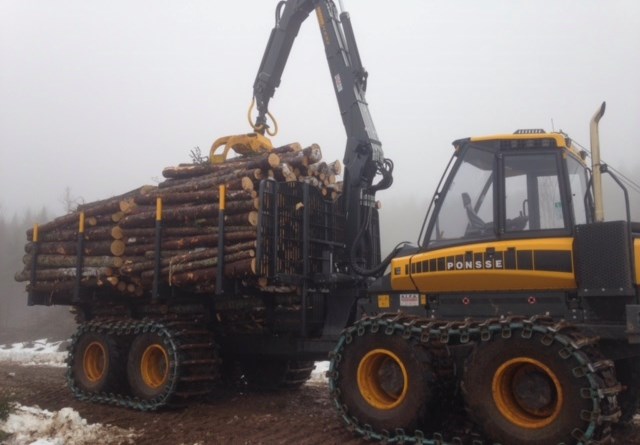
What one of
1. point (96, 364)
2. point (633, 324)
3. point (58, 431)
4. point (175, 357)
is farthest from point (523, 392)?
point (96, 364)

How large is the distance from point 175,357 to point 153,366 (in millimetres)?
954

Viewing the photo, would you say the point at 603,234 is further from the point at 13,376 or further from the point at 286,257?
the point at 13,376

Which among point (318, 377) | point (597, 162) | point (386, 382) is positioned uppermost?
point (597, 162)

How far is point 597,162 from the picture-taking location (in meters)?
6.12

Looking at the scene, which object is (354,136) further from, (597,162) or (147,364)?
(147,364)

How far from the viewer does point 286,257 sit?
912 cm

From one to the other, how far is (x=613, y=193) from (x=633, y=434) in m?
2.78

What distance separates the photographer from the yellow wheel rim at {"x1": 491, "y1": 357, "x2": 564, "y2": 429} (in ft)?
19.1

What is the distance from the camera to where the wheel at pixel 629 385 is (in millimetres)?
6945

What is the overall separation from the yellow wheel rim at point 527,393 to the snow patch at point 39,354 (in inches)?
598

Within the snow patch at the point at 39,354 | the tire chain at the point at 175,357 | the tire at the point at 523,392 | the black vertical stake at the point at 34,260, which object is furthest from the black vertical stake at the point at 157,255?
the snow patch at the point at 39,354

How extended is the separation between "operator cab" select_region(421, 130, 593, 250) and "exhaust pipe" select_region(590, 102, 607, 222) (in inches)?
10.4

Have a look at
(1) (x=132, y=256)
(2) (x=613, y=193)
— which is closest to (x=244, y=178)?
(1) (x=132, y=256)

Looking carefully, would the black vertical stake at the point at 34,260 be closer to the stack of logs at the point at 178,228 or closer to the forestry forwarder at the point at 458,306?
the stack of logs at the point at 178,228
